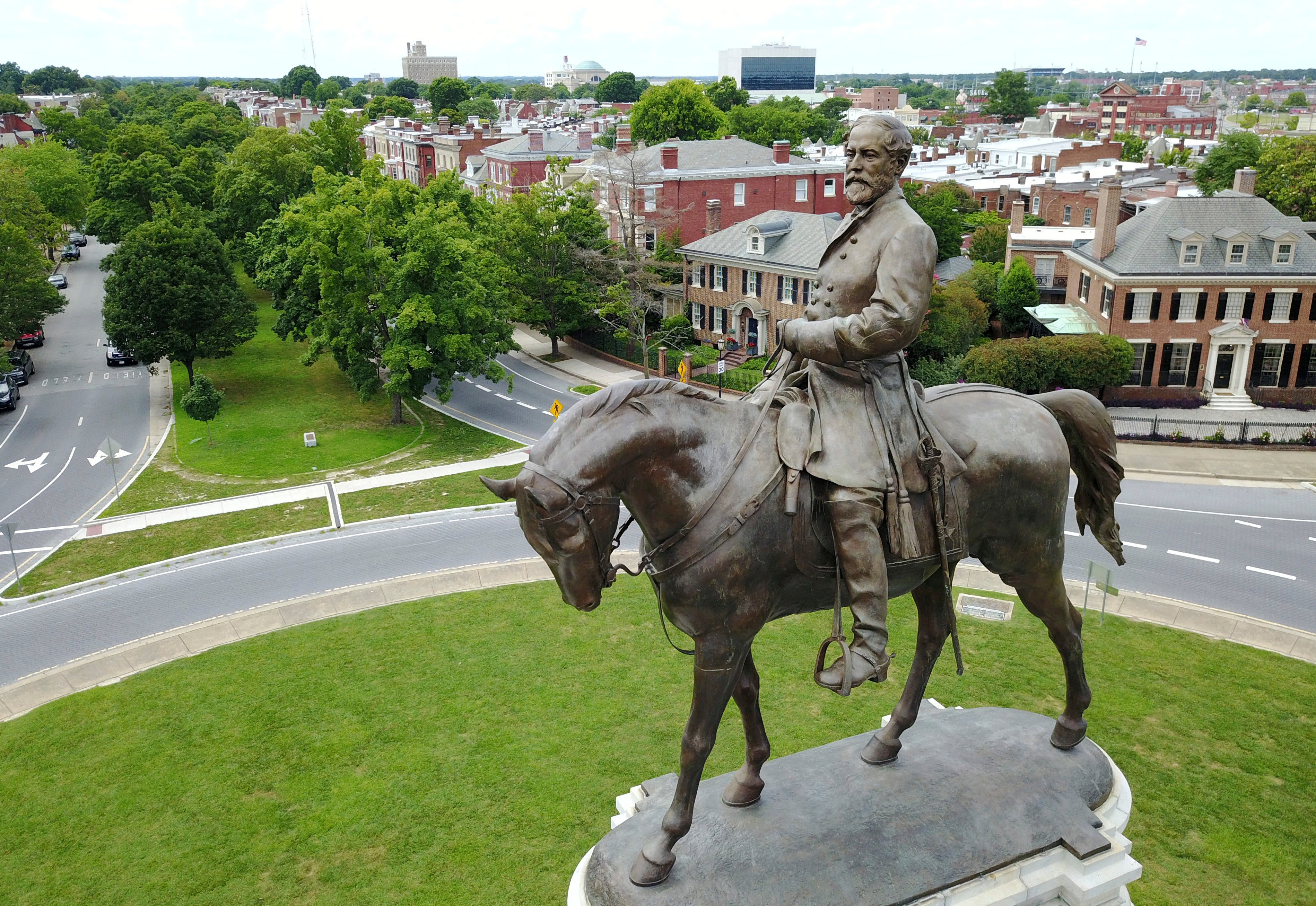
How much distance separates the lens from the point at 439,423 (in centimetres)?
4216

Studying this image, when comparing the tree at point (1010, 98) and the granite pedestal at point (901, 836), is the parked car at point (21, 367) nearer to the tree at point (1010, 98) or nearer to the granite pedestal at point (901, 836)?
the granite pedestal at point (901, 836)

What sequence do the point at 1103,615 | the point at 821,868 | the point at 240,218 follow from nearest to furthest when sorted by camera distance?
the point at 821,868 < the point at 1103,615 < the point at 240,218

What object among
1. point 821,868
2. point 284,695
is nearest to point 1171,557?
point 821,868

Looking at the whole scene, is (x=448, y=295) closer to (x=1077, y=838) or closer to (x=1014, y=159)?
(x=1077, y=838)

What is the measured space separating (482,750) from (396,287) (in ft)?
86.2

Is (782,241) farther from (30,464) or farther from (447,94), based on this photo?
(447,94)

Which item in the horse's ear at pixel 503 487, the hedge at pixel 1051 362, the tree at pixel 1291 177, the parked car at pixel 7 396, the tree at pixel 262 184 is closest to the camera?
the horse's ear at pixel 503 487

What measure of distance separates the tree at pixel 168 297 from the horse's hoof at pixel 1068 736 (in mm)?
42103

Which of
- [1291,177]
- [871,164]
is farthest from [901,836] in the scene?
[1291,177]

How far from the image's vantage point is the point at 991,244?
65.1 m

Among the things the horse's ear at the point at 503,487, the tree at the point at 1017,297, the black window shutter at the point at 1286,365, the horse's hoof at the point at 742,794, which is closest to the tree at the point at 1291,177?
the black window shutter at the point at 1286,365

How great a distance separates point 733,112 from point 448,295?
8473 centimetres

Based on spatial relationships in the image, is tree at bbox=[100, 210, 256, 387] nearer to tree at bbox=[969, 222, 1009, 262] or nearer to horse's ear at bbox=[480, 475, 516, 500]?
horse's ear at bbox=[480, 475, 516, 500]

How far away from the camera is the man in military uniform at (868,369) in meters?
9.58
